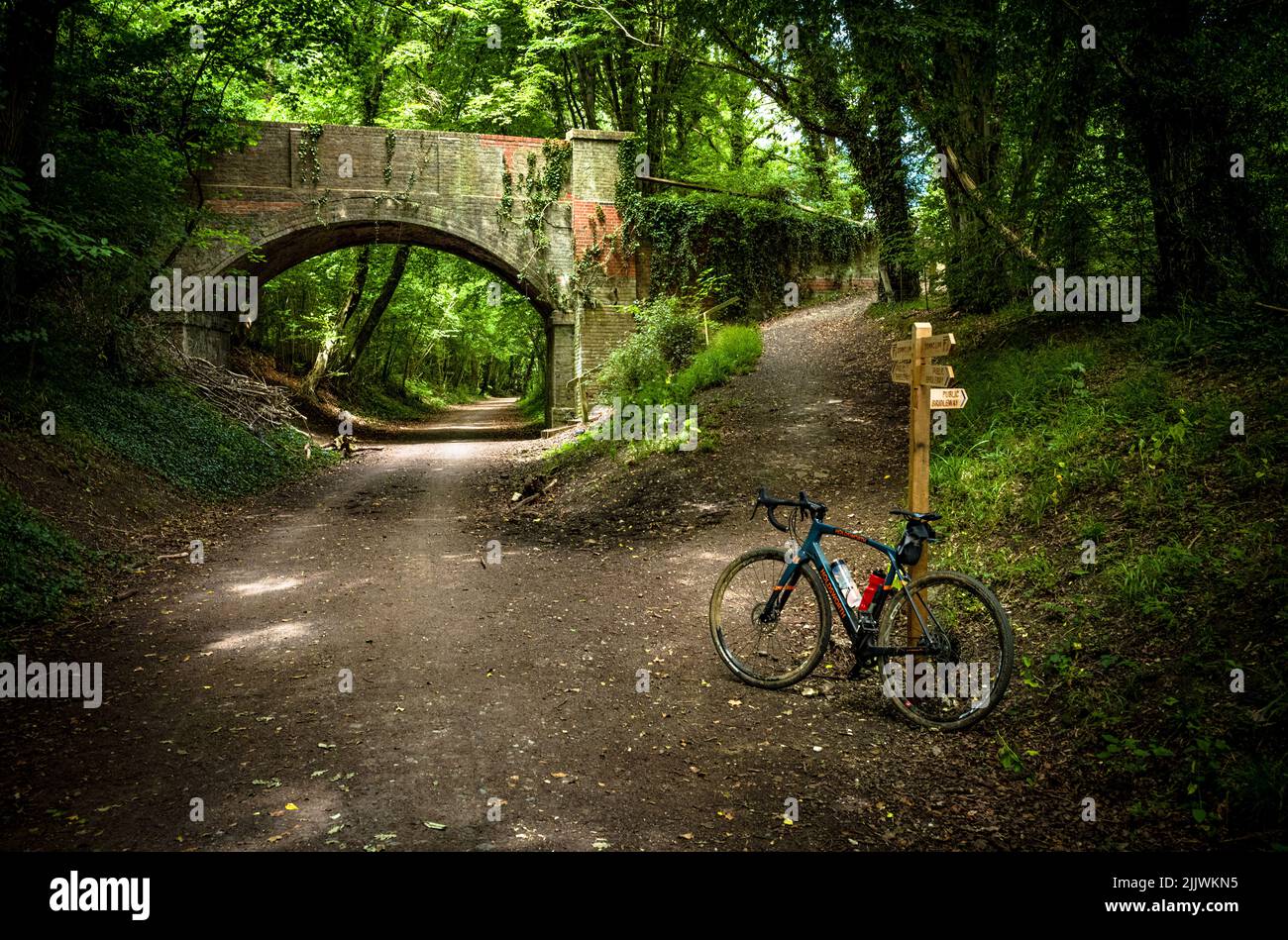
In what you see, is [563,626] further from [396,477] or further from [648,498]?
[396,477]

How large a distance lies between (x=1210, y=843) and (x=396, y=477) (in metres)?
12.2

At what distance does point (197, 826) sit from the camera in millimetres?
3141

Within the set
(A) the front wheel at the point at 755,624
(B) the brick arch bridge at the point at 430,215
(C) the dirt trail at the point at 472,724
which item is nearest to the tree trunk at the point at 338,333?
(B) the brick arch bridge at the point at 430,215

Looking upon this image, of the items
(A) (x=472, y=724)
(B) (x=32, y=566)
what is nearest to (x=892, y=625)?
(A) (x=472, y=724)

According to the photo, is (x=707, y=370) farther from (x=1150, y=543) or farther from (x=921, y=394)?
(x=1150, y=543)

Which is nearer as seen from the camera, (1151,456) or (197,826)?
(197,826)

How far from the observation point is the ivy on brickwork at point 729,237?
19547mm

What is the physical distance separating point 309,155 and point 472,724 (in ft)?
54.3


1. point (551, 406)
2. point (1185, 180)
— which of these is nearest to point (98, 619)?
point (1185, 180)

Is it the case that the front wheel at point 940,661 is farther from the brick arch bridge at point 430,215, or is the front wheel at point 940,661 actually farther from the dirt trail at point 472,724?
the brick arch bridge at point 430,215

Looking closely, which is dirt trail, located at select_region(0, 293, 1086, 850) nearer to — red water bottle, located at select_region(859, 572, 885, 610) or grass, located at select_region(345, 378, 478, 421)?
red water bottle, located at select_region(859, 572, 885, 610)

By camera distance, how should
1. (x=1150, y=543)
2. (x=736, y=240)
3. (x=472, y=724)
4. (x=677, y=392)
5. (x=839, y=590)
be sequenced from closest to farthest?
(x=472, y=724), (x=839, y=590), (x=1150, y=543), (x=677, y=392), (x=736, y=240)

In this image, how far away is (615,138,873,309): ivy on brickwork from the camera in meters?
19.5

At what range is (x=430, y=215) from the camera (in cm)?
1784
